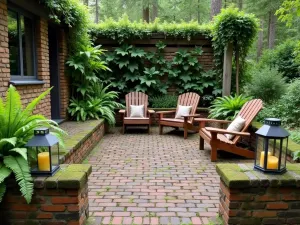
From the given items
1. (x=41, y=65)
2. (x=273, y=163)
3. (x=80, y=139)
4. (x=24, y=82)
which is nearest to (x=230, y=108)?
(x=80, y=139)

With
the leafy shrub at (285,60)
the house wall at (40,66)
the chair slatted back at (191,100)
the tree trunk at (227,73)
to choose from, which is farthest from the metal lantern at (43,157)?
the leafy shrub at (285,60)

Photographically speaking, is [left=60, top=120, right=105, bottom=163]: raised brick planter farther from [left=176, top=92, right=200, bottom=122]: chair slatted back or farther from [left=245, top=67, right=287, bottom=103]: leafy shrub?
[left=245, top=67, right=287, bottom=103]: leafy shrub

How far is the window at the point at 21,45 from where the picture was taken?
415 centimetres

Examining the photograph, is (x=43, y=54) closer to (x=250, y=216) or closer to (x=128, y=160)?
(x=128, y=160)

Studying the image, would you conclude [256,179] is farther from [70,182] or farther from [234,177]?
[70,182]

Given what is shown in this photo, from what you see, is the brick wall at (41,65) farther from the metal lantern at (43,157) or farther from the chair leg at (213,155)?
the chair leg at (213,155)

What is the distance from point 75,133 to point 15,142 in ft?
7.83

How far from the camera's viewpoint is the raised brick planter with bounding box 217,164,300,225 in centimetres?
210

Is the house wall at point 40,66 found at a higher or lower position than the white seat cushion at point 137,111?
higher

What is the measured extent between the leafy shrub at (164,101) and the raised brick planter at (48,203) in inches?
216

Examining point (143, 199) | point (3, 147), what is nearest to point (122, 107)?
point (143, 199)

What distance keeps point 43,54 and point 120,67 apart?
2741 mm

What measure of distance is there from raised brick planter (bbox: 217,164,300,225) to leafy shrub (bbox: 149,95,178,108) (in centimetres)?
535

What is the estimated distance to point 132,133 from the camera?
654cm
